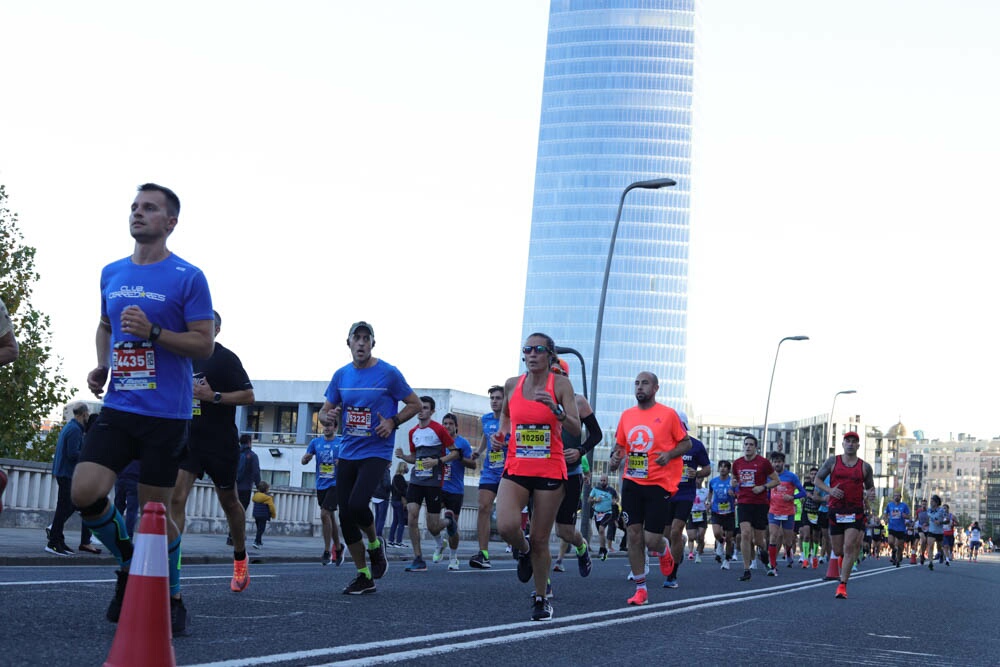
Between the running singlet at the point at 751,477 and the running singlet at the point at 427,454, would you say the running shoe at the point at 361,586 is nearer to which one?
the running singlet at the point at 427,454

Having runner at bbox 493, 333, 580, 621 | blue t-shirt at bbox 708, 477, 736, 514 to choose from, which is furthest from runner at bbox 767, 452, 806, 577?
runner at bbox 493, 333, 580, 621

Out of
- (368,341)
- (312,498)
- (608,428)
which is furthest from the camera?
(608,428)

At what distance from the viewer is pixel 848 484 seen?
15.0 m

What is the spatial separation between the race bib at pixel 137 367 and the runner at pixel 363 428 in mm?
3864

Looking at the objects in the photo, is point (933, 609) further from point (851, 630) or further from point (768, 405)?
point (768, 405)

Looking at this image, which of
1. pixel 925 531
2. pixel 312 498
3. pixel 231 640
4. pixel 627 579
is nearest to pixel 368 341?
pixel 231 640

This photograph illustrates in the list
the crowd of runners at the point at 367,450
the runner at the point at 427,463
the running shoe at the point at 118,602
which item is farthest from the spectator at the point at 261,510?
the running shoe at the point at 118,602

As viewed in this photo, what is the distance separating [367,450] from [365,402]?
14.5 inches

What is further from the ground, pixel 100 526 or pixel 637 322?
pixel 637 322

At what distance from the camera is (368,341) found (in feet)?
34.0

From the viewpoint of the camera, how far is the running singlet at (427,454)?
1608 cm

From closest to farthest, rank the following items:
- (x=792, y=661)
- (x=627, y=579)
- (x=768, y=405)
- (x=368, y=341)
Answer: (x=792, y=661) < (x=368, y=341) < (x=627, y=579) < (x=768, y=405)

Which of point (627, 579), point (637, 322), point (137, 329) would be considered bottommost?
point (627, 579)

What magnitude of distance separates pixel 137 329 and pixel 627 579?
10517 millimetres
